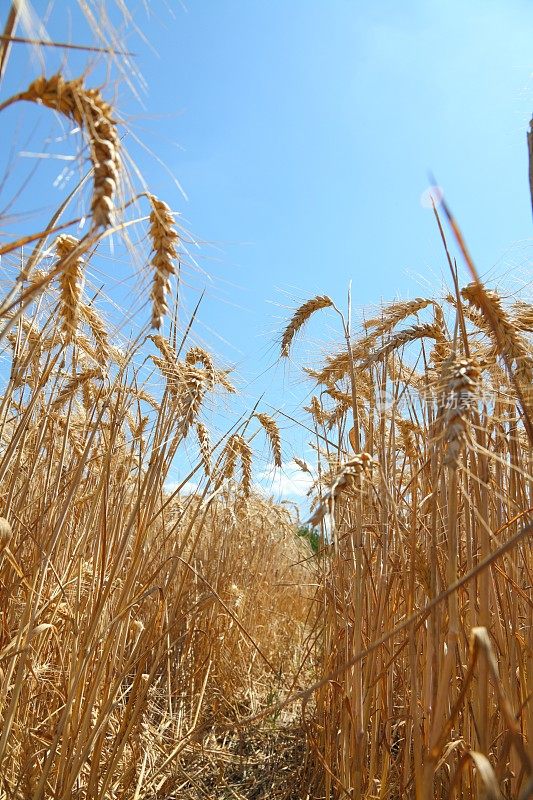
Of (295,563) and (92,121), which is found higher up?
(92,121)

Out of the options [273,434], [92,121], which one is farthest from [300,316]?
[92,121]

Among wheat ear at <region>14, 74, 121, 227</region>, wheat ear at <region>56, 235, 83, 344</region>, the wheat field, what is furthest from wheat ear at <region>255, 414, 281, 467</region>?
wheat ear at <region>14, 74, 121, 227</region>

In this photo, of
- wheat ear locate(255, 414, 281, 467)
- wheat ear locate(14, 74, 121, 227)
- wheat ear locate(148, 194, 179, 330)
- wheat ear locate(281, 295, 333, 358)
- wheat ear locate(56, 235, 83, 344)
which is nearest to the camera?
wheat ear locate(14, 74, 121, 227)

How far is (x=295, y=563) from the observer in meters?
2.03

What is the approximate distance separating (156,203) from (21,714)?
1.57 meters

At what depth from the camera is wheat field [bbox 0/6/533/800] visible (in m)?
1.06

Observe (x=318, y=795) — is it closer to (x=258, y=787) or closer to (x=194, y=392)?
(x=258, y=787)

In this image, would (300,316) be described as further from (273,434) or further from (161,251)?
(161,251)

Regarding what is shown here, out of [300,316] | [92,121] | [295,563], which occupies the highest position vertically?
[300,316]

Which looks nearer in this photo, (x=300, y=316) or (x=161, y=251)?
(x=161, y=251)

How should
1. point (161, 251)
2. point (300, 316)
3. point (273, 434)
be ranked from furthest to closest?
point (273, 434)
point (300, 316)
point (161, 251)

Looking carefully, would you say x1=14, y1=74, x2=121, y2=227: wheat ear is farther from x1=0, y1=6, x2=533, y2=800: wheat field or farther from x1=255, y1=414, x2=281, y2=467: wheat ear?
x1=255, y1=414, x2=281, y2=467: wheat ear

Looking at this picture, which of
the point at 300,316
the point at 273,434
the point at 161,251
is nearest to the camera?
the point at 161,251

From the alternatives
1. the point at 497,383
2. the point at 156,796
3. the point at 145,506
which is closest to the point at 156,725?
the point at 156,796
